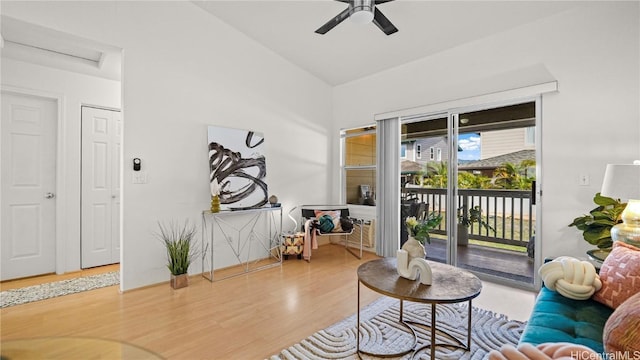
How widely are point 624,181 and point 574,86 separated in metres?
1.22

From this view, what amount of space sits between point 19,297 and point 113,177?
156cm

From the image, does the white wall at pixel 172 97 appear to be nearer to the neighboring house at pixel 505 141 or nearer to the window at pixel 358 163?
the window at pixel 358 163

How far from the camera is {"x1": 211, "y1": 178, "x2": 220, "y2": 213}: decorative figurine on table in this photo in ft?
11.3

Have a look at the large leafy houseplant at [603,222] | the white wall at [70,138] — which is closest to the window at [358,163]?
the large leafy houseplant at [603,222]

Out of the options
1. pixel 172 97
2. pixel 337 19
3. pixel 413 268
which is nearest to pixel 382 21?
pixel 337 19

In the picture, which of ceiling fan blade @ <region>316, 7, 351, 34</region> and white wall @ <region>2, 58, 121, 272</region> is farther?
white wall @ <region>2, 58, 121, 272</region>

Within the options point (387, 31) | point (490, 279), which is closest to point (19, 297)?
point (387, 31)

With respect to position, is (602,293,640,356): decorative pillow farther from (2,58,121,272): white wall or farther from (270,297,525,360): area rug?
(2,58,121,272): white wall

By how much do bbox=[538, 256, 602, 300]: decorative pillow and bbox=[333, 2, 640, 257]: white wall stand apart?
53.1 inches

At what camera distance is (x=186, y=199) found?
341 cm

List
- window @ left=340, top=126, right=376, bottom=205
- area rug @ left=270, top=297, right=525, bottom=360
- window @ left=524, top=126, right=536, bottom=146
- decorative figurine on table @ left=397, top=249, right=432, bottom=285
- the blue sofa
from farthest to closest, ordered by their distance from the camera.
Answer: window @ left=340, top=126, right=376, bottom=205 → window @ left=524, top=126, right=536, bottom=146 → area rug @ left=270, top=297, right=525, bottom=360 → decorative figurine on table @ left=397, top=249, right=432, bottom=285 → the blue sofa

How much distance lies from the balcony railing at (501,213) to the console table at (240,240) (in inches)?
85.8

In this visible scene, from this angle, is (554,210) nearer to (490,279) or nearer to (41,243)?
(490,279)

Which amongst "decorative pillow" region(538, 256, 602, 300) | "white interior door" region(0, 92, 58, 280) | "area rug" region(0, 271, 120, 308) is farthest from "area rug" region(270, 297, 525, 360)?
"white interior door" region(0, 92, 58, 280)
